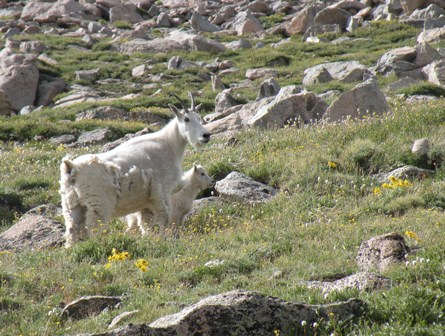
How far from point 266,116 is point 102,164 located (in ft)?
28.3

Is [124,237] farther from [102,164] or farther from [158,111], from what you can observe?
[158,111]

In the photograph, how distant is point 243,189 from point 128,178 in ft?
Answer: 9.02

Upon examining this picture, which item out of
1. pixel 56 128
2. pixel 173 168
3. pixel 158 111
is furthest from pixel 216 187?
pixel 158 111

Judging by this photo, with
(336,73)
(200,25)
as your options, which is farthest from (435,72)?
(200,25)

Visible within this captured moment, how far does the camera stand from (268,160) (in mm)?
15352

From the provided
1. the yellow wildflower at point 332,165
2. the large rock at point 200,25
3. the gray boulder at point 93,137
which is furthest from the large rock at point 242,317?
the large rock at point 200,25

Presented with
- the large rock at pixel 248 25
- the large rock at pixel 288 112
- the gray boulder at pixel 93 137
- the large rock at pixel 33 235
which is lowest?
the large rock at pixel 248 25

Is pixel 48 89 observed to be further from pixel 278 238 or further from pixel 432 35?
pixel 278 238

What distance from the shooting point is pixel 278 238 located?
10.6 metres

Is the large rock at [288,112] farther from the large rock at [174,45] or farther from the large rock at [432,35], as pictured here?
the large rock at [174,45]

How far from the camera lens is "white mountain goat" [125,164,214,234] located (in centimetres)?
1285

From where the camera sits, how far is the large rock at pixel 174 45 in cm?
3966

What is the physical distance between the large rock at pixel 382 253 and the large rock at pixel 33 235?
4.94 meters

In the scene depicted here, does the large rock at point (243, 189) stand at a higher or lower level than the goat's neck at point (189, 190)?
lower
